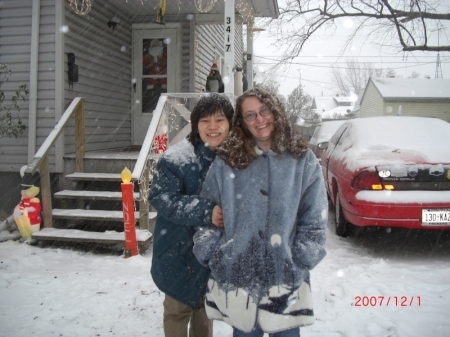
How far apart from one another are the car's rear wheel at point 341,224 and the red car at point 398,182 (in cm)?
40

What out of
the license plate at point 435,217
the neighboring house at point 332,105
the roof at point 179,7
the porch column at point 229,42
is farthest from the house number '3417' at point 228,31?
the neighboring house at point 332,105

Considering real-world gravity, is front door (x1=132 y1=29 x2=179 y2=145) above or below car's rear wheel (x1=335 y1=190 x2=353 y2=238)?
above

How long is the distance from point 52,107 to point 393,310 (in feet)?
17.2

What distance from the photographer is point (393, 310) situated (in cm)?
295

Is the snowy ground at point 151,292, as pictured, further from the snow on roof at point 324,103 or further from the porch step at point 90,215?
the snow on roof at point 324,103

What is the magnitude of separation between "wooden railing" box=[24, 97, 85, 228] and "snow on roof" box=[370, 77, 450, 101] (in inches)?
1143

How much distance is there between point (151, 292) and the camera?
11.0 feet

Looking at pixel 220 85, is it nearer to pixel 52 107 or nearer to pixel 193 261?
pixel 52 107

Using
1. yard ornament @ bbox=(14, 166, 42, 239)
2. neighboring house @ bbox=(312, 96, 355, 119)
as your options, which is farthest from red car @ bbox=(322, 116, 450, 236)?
neighboring house @ bbox=(312, 96, 355, 119)

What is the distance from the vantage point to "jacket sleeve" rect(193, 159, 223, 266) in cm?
170

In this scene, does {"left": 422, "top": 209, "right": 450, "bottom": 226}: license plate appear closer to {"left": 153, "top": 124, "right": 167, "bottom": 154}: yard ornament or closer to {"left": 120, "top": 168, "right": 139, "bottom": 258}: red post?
{"left": 120, "top": 168, "right": 139, "bottom": 258}: red post

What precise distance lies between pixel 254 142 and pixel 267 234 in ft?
1.46

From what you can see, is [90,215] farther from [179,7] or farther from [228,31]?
[179,7]

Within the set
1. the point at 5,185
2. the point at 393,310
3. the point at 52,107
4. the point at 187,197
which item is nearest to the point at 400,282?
the point at 393,310
